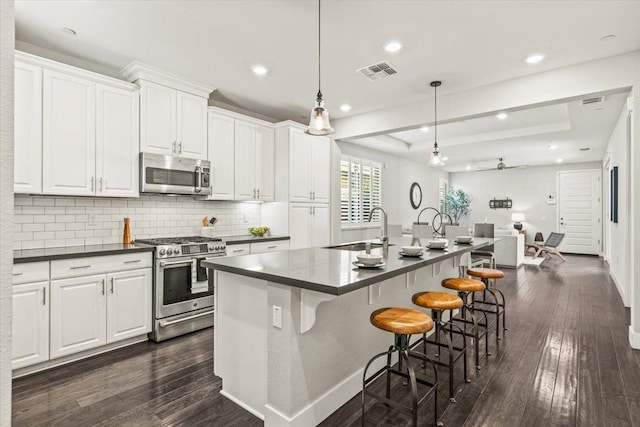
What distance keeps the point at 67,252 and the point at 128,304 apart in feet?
2.36

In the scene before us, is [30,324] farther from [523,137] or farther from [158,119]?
[523,137]

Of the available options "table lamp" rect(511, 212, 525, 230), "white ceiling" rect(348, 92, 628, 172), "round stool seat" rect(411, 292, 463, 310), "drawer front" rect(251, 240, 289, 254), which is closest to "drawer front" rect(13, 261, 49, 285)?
"drawer front" rect(251, 240, 289, 254)

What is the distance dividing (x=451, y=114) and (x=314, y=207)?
2379 millimetres

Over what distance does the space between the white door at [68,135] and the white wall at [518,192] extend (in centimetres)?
1124

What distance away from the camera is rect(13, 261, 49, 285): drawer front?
101 inches

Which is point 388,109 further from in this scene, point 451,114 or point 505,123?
point 505,123

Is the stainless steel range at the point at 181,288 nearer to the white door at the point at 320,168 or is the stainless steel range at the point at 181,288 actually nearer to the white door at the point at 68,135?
the white door at the point at 68,135

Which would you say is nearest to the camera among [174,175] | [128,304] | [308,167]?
[128,304]

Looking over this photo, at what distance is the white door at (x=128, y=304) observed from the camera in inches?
120

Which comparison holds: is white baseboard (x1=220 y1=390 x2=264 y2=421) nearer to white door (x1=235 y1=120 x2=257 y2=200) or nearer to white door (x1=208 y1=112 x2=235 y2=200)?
white door (x1=208 y1=112 x2=235 y2=200)

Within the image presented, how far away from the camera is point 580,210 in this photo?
A: 9820 millimetres

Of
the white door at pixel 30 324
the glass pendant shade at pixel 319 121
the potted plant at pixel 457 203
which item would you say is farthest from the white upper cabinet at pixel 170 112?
the potted plant at pixel 457 203

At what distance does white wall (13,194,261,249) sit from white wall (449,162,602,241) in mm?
9826

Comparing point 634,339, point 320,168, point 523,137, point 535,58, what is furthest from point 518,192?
point 535,58
